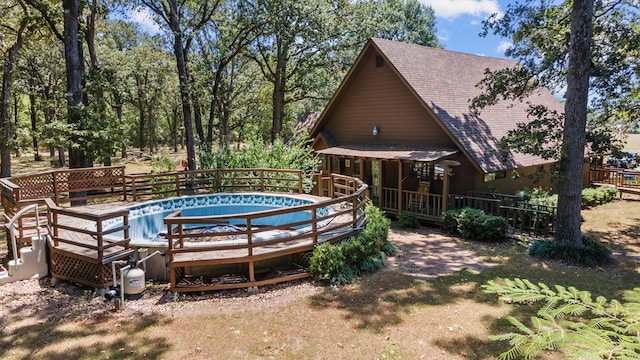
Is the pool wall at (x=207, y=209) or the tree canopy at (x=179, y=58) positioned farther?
the tree canopy at (x=179, y=58)

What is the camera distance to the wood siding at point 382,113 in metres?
15.9

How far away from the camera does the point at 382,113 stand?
1739cm

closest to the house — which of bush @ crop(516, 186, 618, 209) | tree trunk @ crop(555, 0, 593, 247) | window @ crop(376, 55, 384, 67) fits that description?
window @ crop(376, 55, 384, 67)

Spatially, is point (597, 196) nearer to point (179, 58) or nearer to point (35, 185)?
point (179, 58)

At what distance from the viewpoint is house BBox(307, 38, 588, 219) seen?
14656 millimetres

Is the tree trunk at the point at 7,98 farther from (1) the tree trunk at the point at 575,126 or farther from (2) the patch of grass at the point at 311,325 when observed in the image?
(1) the tree trunk at the point at 575,126

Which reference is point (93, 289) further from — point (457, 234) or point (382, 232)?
point (457, 234)

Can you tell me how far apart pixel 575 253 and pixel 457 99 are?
8.42 meters

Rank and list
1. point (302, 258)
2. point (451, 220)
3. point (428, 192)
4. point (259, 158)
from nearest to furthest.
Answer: point (302, 258)
point (451, 220)
point (428, 192)
point (259, 158)

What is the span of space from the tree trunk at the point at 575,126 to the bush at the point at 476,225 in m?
1.55

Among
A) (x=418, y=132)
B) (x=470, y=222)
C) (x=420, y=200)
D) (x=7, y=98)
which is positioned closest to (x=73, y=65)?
(x=7, y=98)

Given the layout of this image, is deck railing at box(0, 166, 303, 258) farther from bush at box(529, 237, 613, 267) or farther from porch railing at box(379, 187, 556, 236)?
bush at box(529, 237, 613, 267)

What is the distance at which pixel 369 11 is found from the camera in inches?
1008

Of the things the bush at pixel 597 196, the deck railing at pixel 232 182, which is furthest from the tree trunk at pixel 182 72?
the bush at pixel 597 196
